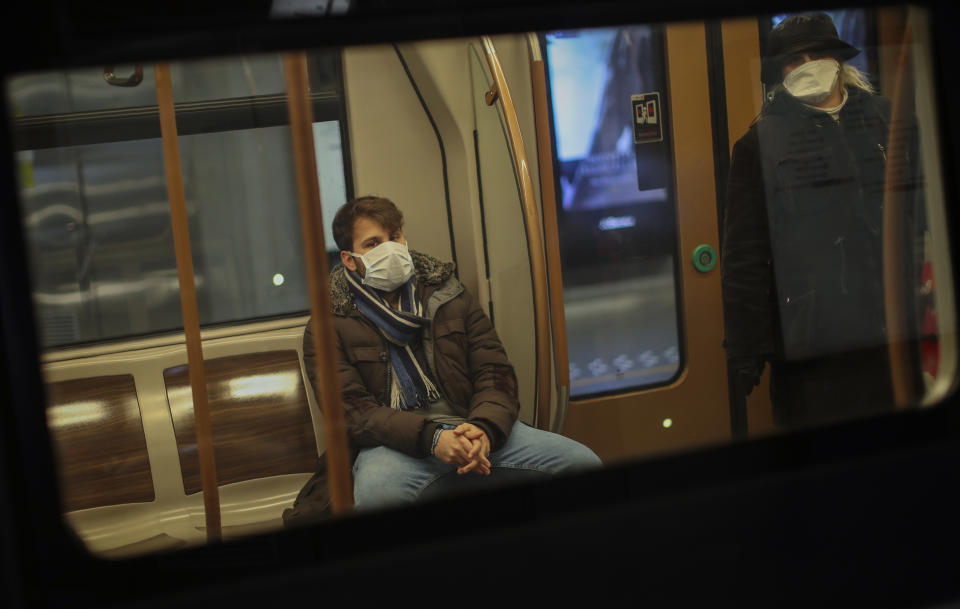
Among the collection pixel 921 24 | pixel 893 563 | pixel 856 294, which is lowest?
pixel 893 563

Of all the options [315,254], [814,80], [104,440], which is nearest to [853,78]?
[814,80]

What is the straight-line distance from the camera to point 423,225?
Result: 2.96 metres

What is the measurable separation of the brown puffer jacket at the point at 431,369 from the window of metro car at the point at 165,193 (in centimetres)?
34

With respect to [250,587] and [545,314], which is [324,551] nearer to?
[250,587]

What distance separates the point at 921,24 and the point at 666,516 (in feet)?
3.72

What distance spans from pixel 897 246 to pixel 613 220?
119 cm

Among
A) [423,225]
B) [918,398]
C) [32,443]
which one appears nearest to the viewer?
[32,443]

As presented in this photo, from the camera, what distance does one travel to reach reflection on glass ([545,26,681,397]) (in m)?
2.95

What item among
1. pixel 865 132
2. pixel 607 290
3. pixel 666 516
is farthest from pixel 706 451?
pixel 607 290

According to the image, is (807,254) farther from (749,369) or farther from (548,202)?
(548,202)

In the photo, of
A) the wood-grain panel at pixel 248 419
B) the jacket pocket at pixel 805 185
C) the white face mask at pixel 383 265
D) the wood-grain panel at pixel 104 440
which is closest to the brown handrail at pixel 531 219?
the white face mask at pixel 383 265

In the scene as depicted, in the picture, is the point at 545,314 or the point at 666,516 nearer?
the point at 666,516

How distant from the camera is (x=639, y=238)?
3096mm

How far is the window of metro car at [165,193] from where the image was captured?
2.46 m
